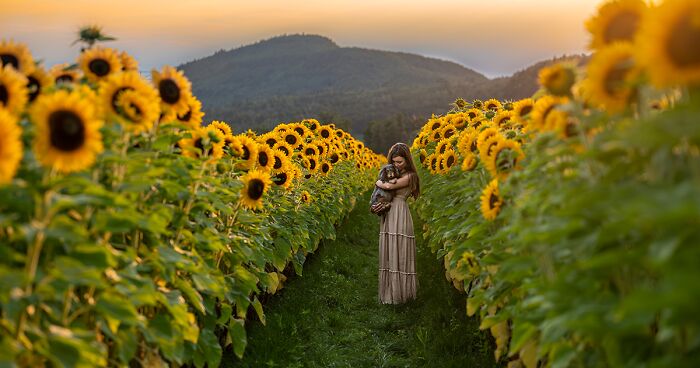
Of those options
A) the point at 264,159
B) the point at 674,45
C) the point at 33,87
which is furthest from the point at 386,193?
the point at 674,45

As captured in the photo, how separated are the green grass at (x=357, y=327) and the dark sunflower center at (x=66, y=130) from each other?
3.78 metres

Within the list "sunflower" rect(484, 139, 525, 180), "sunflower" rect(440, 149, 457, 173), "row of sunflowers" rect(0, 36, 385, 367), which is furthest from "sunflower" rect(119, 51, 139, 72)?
"sunflower" rect(440, 149, 457, 173)

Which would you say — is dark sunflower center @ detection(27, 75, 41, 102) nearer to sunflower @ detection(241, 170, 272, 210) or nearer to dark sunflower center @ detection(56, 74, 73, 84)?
dark sunflower center @ detection(56, 74, 73, 84)

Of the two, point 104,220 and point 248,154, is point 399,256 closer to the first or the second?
point 248,154

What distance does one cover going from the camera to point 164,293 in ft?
12.8

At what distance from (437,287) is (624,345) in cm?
670

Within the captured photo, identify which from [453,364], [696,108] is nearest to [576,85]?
[696,108]

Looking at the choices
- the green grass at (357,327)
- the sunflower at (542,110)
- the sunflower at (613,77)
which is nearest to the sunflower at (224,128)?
the green grass at (357,327)

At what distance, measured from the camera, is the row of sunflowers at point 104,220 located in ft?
8.97

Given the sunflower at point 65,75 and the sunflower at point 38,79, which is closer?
the sunflower at point 38,79

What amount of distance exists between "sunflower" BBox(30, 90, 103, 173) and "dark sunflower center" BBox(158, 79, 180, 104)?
125 centimetres

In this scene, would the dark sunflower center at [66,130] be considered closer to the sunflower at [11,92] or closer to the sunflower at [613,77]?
the sunflower at [11,92]

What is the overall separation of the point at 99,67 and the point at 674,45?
340cm

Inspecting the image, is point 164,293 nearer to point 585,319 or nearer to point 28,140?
point 28,140
